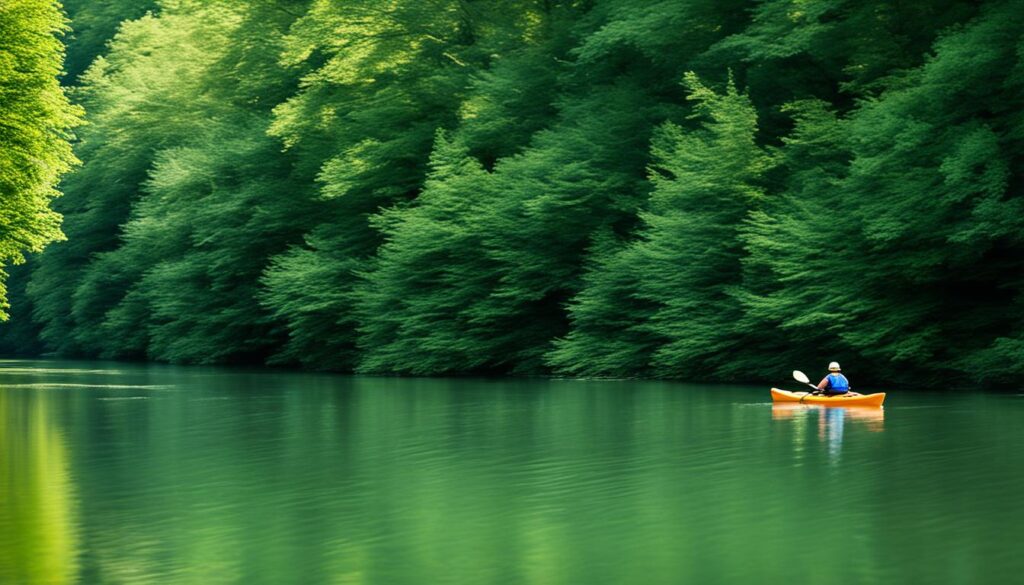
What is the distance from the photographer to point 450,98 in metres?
50.9

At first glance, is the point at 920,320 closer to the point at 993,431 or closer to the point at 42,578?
the point at 993,431

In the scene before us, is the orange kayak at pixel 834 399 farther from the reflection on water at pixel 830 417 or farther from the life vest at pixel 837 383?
the life vest at pixel 837 383

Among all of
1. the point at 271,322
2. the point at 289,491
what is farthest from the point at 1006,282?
the point at 271,322

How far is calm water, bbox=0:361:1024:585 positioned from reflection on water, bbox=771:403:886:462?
0.34 ft

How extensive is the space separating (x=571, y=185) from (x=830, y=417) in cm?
1635

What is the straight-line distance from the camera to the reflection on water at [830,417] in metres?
24.4

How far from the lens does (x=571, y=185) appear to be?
143ft

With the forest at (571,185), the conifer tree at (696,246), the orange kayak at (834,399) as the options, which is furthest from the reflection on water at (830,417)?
the conifer tree at (696,246)

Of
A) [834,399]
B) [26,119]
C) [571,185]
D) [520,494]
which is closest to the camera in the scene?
[520,494]

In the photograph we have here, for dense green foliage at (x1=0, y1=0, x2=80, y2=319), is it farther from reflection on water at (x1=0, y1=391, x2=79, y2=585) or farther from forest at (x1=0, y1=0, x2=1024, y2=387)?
reflection on water at (x1=0, y1=391, x2=79, y2=585)

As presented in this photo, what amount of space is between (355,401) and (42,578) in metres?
22.1

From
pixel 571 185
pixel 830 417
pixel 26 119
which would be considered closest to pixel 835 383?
pixel 830 417

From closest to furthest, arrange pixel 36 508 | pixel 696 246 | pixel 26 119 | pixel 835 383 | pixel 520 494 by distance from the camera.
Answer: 1. pixel 36 508
2. pixel 520 494
3. pixel 835 383
4. pixel 696 246
5. pixel 26 119

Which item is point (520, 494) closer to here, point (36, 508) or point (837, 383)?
point (36, 508)
